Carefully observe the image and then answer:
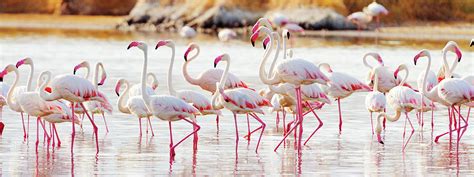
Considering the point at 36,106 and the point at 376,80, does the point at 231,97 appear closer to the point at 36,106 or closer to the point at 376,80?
the point at 36,106

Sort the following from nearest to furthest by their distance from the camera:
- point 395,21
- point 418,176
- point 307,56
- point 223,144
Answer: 1. point 418,176
2. point 223,144
3. point 307,56
4. point 395,21

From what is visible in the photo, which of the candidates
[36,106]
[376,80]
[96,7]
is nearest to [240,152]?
[36,106]

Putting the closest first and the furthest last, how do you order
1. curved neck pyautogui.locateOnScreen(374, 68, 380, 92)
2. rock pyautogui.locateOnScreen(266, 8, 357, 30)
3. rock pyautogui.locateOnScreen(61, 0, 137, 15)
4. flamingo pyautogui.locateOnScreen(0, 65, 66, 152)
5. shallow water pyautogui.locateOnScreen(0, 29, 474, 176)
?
shallow water pyautogui.locateOnScreen(0, 29, 474, 176), flamingo pyautogui.locateOnScreen(0, 65, 66, 152), curved neck pyautogui.locateOnScreen(374, 68, 380, 92), rock pyautogui.locateOnScreen(266, 8, 357, 30), rock pyautogui.locateOnScreen(61, 0, 137, 15)

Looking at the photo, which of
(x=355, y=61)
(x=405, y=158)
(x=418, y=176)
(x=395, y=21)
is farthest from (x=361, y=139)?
(x=395, y=21)

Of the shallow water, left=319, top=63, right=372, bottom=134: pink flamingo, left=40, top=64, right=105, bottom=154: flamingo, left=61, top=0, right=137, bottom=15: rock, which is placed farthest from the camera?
left=61, top=0, right=137, bottom=15: rock

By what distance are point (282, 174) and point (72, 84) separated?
2.62 metres

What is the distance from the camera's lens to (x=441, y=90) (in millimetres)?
13289

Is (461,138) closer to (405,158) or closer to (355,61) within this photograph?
(405,158)

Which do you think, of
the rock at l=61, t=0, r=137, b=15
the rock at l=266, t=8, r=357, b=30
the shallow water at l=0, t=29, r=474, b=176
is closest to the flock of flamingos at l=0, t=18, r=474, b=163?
the shallow water at l=0, t=29, r=474, b=176

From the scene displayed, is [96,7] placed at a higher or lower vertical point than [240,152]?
higher

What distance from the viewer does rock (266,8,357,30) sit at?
62.0 m

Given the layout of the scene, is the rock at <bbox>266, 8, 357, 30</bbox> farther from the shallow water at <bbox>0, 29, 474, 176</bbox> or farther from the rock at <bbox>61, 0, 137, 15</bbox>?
the shallow water at <bbox>0, 29, 474, 176</bbox>

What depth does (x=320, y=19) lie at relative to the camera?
6228cm

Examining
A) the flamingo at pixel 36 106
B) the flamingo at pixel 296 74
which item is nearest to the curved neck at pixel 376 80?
the flamingo at pixel 296 74
